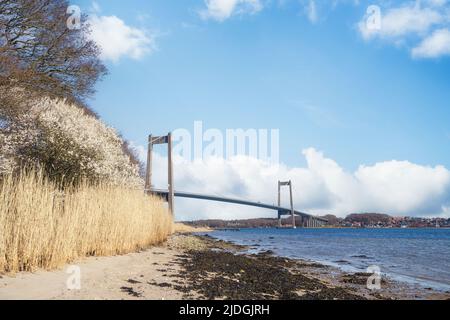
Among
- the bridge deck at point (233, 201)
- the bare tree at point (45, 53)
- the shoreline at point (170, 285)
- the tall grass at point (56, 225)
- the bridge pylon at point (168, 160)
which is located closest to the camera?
the shoreline at point (170, 285)

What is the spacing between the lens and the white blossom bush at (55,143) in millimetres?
12023

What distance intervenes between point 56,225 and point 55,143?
245 inches

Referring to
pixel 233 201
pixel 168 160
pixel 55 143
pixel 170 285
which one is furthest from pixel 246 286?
pixel 233 201

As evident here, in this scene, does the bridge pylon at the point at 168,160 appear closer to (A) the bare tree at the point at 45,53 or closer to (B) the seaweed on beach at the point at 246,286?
(A) the bare tree at the point at 45,53

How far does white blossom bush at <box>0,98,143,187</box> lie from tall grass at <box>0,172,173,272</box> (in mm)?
2637

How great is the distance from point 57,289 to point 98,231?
4.08 meters

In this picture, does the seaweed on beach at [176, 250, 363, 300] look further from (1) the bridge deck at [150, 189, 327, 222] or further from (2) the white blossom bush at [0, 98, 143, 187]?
(1) the bridge deck at [150, 189, 327, 222]

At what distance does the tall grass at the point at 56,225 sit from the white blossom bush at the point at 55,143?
8.65 ft

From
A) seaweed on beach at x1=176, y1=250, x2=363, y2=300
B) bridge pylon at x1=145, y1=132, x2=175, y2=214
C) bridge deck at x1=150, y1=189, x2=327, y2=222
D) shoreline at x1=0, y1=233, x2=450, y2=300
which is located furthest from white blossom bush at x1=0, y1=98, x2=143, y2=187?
bridge deck at x1=150, y1=189, x2=327, y2=222

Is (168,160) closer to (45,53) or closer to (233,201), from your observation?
(45,53)

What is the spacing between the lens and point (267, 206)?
72.3 meters

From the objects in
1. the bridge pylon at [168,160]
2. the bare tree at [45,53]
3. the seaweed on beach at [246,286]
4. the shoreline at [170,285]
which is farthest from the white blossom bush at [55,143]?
the bridge pylon at [168,160]

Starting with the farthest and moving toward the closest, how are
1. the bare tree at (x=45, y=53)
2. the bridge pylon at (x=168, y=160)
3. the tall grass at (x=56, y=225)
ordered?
the bridge pylon at (x=168, y=160)
the bare tree at (x=45, y=53)
the tall grass at (x=56, y=225)

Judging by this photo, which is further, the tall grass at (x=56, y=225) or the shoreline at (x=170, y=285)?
the tall grass at (x=56, y=225)
